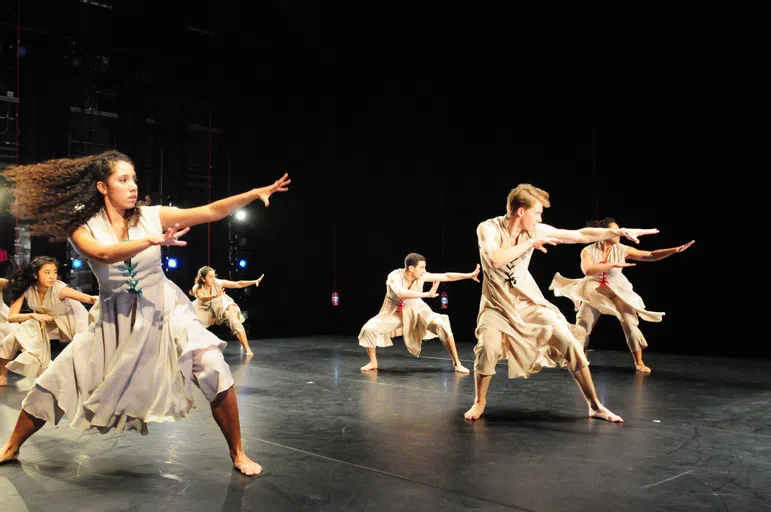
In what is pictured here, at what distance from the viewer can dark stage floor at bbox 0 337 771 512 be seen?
2.27m

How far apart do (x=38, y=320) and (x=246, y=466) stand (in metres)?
3.13

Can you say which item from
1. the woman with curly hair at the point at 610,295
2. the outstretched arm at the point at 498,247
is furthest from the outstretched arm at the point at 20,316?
the woman with curly hair at the point at 610,295

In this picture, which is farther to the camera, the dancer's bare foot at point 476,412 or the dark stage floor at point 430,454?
the dancer's bare foot at point 476,412

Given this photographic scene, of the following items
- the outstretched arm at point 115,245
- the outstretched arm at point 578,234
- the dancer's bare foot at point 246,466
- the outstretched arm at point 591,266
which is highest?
the outstretched arm at point 578,234

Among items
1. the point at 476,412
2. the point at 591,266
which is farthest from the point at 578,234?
the point at 591,266

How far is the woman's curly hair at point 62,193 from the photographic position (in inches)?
100

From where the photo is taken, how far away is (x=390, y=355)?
291 inches

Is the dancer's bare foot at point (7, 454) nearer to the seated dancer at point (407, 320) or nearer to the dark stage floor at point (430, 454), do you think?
the dark stage floor at point (430, 454)

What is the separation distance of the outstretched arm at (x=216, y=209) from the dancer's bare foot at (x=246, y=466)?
96 cm

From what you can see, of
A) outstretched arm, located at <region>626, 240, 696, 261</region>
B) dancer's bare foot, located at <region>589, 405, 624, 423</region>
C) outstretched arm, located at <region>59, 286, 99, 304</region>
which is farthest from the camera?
outstretched arm, located at <region>59, 286, 99, 304</region>

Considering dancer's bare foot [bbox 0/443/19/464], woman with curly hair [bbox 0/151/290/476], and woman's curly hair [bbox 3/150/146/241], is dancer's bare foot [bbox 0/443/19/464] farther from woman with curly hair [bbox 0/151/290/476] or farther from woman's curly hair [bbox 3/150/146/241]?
woman's curly hair [bbox 3/150/146/241]

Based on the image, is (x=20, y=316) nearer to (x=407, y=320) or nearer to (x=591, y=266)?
(x=407, y=320)

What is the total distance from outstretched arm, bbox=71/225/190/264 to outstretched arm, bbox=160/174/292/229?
205 mm

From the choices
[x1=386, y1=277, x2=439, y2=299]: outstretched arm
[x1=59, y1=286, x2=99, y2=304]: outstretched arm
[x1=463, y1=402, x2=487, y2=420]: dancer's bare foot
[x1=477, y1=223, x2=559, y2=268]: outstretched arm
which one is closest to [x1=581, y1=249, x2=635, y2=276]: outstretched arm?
[x1=386, y1=277, x2=439, y2=299]: outstretched arm
